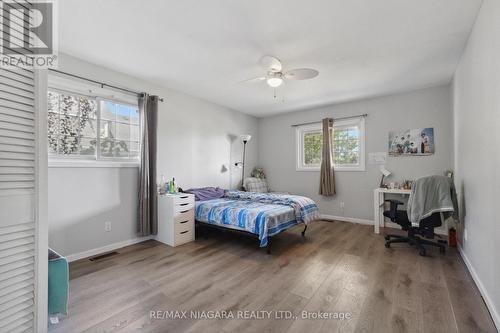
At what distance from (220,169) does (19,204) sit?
3.81 meters

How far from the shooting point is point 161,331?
5.07 ft

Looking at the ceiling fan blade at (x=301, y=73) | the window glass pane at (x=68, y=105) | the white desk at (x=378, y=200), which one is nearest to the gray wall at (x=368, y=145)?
the white desk at (x=378, y=200)

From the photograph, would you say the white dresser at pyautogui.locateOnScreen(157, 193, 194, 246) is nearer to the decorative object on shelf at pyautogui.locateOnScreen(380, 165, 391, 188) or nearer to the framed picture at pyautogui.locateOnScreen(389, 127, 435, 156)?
the decorative object on shelf at pyautogui.locateOnScreen(380, 165, 391, 188)

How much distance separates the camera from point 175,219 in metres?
3.21

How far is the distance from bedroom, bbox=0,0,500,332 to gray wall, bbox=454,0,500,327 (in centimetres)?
3

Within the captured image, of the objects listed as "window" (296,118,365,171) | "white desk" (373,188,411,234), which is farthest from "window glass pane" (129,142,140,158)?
"white desk" (373,188,411,234)

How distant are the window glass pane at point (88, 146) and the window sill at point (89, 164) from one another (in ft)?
0.49

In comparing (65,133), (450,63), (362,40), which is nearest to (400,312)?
(362,40)

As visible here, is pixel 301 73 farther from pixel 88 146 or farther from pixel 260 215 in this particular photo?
pixel 88 146

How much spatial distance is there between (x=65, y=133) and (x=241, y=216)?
244cm

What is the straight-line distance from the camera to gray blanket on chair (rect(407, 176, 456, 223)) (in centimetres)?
263

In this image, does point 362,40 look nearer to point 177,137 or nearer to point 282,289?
point 282,289

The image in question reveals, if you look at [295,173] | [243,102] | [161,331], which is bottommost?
[161,331]

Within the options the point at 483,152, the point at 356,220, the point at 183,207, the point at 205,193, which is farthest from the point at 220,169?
the point at 483,152
